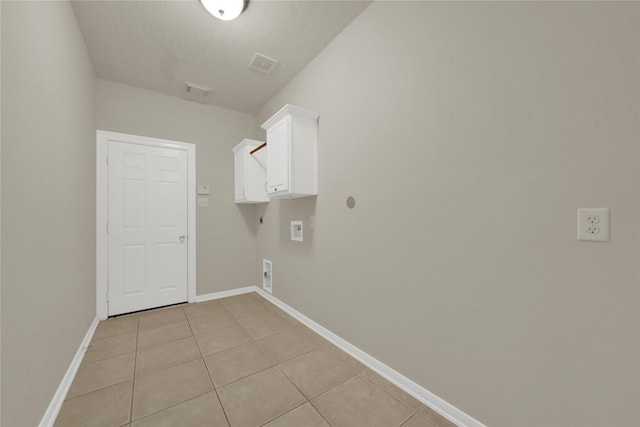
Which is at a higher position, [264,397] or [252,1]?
[252,1]

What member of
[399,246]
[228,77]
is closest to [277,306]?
[399,246]

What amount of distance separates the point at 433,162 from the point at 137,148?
3.36 meters

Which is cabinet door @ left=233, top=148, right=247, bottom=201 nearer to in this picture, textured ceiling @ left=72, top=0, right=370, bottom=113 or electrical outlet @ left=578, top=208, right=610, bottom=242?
textured ceiling @ left=72, top=0, right=370, bottom=113

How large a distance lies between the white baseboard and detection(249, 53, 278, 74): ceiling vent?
108 inches

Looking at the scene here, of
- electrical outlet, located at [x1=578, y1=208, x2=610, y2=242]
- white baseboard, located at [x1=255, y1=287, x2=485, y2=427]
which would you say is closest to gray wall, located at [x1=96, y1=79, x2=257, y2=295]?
white baseboard, located at [x1=255, y1=287, x2=485, y2=427]

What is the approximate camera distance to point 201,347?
218 cm

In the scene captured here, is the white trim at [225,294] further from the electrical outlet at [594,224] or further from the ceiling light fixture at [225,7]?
the electrical outlet at [594,224]

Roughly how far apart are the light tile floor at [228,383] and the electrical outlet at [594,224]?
3.99 ft

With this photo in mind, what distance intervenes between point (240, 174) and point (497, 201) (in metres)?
3.04

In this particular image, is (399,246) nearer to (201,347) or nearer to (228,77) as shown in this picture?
(201,347)

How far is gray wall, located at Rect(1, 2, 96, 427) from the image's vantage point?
41.2 inches

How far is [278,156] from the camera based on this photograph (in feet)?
8.02

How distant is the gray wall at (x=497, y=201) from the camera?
938 millimetres

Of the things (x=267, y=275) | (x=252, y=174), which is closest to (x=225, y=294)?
(x=267, y=275)
